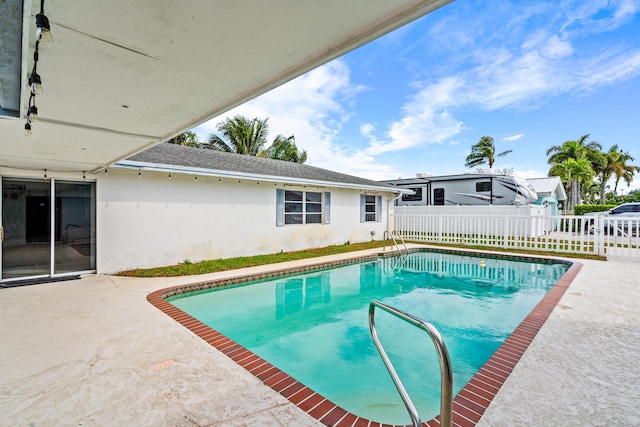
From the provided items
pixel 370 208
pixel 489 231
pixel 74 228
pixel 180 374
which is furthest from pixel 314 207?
pixel 180 374

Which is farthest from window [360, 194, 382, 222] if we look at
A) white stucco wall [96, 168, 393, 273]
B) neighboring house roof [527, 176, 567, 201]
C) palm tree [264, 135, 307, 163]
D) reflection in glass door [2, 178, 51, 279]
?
palm tree [264, 135, 307, 163]

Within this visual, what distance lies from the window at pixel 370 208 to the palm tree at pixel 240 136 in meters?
14.8

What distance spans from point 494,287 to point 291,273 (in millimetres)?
5139

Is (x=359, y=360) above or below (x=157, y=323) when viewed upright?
below

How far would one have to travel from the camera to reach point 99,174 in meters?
6.86

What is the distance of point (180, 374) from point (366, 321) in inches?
127

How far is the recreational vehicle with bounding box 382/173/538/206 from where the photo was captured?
16.4 m

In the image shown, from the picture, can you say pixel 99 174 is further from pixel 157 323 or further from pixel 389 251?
pixel 389 251

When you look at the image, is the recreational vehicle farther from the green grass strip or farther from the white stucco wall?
the white stucco wall

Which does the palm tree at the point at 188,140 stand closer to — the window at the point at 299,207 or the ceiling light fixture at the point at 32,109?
the window at the point at 299,207

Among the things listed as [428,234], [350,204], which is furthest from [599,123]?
[350,204]

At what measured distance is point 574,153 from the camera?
100 ft

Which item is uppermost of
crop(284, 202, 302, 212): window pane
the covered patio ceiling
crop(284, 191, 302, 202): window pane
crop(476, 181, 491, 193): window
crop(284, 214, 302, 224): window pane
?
crop(476, 181, 491, 193): window

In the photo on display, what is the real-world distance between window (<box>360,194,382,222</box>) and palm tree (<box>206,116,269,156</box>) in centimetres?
1485
